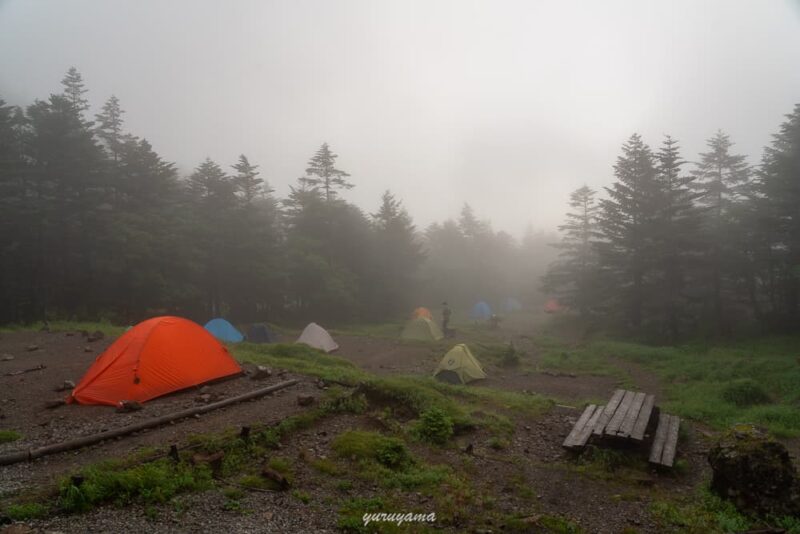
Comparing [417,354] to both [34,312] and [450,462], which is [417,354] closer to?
→ [450,462]

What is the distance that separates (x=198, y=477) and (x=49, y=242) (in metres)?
24.4

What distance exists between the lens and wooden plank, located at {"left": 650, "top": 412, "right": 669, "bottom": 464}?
8.29m

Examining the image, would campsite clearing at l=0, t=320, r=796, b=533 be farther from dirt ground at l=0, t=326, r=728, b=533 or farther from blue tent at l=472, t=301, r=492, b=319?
blue tent at l=472, t=301, r=492, b=319

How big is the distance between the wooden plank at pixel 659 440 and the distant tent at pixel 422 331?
53.7ft

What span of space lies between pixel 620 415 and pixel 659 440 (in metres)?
0.81

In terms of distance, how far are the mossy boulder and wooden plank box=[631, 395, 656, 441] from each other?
4.56ft

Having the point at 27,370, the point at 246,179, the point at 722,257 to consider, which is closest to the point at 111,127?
the point at 246,179

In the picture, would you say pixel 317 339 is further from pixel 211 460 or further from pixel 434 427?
pixel 211 460

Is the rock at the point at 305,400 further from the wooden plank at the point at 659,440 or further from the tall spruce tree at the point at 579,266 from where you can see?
the tall spruce tree at the point at 579,266

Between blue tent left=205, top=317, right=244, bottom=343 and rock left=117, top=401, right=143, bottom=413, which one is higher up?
blue tent left=205, top=317, right=244, bottom=343

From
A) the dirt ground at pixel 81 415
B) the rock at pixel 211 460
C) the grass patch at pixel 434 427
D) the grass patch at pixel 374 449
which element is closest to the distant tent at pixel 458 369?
the dirt ground at pixel 81 415

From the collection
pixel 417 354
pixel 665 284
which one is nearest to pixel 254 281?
pixel 417 354

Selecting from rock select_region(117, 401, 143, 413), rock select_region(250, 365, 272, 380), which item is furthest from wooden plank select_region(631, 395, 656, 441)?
rock select_region(117, 401, 143, 413)

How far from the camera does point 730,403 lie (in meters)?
12.5
